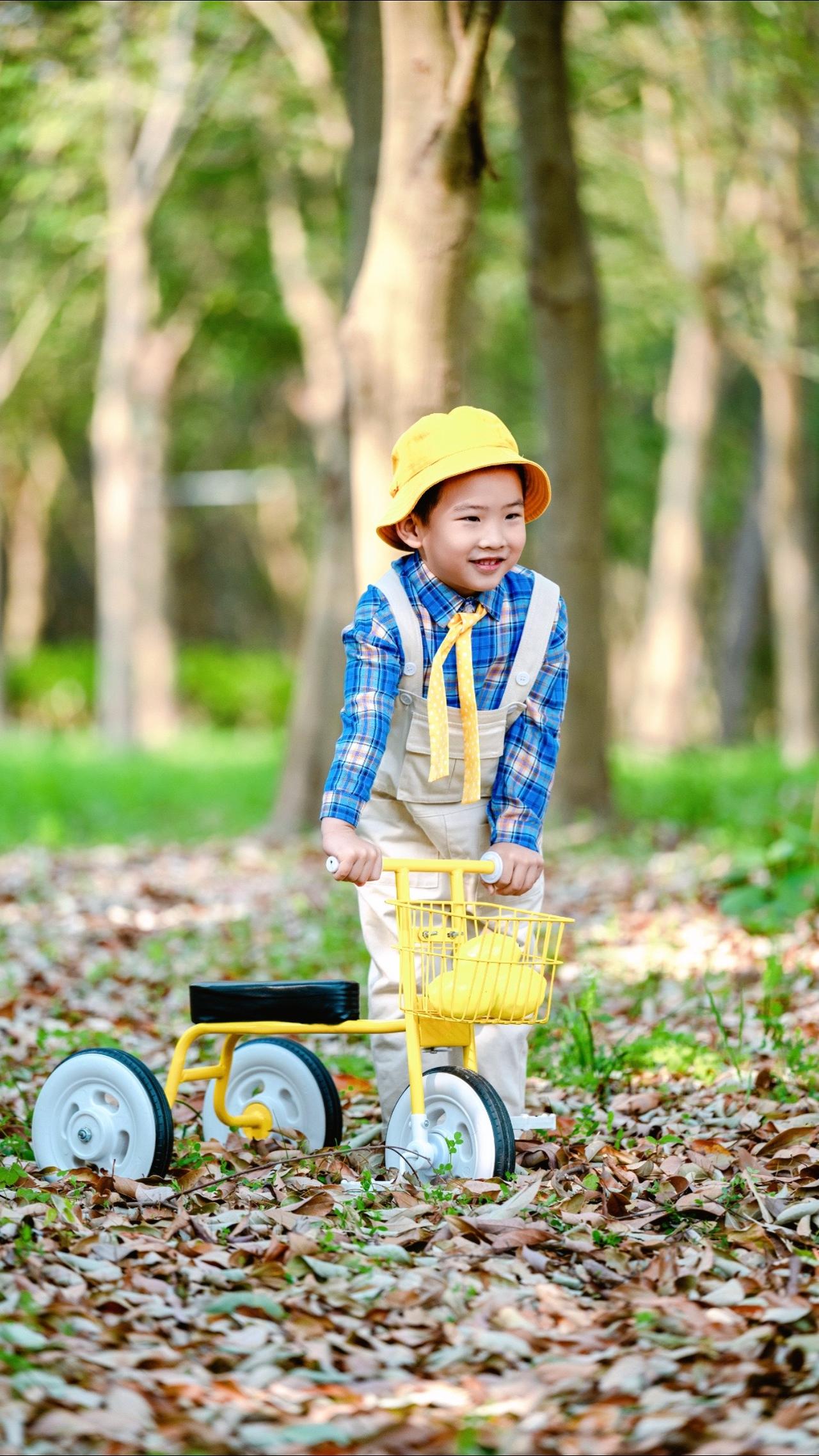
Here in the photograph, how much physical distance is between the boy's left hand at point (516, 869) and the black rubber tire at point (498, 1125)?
43 centimetres

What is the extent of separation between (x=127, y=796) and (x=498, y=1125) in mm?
9373

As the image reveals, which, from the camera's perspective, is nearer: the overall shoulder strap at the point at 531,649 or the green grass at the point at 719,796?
the overall shoulder strap at the point at 531,649

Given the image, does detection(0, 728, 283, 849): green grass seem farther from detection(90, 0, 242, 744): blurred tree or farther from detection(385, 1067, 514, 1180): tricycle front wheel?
detection(385, 1067, 514, 1180): tricycle front wheel

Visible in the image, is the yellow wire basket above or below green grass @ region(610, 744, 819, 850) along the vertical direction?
below

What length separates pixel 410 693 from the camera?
3.63 meters

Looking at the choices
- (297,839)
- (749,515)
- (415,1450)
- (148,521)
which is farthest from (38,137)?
(415,1450)

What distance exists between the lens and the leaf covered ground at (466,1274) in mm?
2430

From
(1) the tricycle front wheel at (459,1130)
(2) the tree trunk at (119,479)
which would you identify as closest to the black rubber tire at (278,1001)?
(1) the tricycle front wheel at (459,1130)

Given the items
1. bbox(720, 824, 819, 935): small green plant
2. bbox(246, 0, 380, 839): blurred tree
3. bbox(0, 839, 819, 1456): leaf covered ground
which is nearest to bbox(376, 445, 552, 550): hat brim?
bbox(0, 839, 819, 1456): leaf covered ground

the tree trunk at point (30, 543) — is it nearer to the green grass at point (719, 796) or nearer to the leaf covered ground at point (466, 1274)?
the green grass at point (719, 796)

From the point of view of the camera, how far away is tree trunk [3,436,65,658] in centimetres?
3044

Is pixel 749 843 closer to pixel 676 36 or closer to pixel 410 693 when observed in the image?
pixel 410 693

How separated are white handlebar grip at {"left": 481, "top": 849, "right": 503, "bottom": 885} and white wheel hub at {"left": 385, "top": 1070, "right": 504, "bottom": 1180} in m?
0.43

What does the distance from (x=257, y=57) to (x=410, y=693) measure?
453 inches
